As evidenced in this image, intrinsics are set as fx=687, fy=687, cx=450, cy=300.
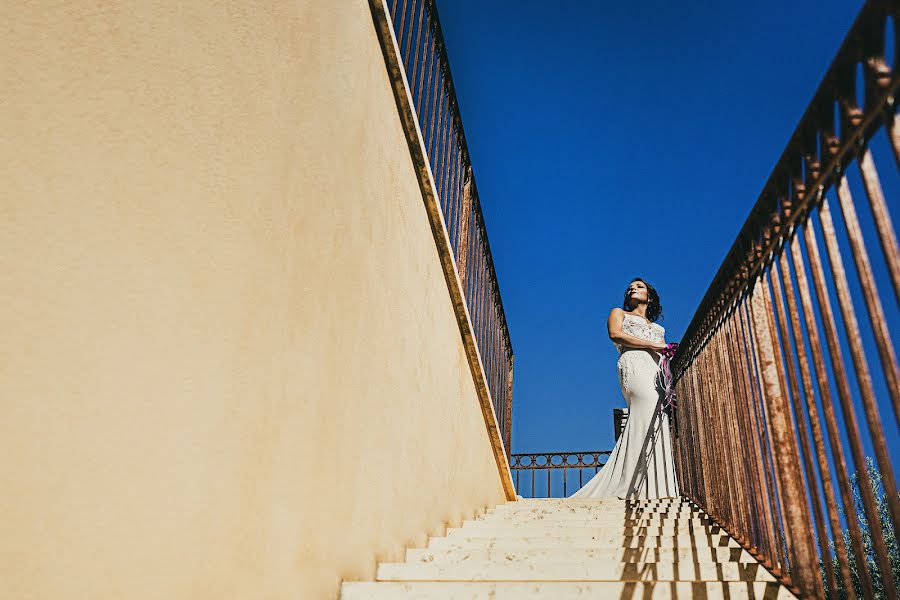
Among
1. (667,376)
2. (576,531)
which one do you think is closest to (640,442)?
(667,376)

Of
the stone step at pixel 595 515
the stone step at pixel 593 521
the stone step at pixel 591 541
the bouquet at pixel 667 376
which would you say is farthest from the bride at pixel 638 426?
the stone step at pixel 591 541

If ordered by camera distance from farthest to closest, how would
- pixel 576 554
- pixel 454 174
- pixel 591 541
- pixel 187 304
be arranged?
pixel 454 174 < pixel 591 541 < pixel 576 554 < pixel 187 304

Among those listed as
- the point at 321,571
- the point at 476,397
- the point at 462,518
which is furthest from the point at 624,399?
the point at 321,571

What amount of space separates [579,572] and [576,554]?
27 cm

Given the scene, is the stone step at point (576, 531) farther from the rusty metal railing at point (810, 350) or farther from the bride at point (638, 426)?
the bride at point (638, 426)

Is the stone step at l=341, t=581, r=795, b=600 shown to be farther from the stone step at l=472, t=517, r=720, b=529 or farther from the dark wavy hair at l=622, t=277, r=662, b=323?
the dark wavy hair at l=622, t=277, r=662, b=323

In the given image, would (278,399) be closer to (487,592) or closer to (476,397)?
(487,592)

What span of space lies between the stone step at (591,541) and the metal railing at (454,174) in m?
1.69

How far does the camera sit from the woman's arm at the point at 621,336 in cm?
598

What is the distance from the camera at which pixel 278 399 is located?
1.85 metres

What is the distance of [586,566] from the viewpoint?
230cm

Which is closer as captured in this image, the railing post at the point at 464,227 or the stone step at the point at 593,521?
the stone step at the point at 593,521

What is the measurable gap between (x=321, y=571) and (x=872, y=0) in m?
1.93

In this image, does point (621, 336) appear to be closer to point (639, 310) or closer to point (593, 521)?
point (639, 310)
